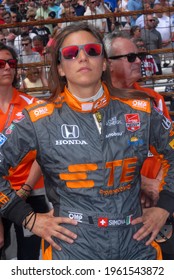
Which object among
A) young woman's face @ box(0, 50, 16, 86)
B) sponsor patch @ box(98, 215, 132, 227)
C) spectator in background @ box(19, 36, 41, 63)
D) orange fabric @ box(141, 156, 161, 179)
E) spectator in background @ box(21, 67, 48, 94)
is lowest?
spectator in background @ box(21, 67, 48, 94)

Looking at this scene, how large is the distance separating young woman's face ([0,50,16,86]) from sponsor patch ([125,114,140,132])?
1.96 m

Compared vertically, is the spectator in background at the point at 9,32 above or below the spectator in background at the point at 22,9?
below

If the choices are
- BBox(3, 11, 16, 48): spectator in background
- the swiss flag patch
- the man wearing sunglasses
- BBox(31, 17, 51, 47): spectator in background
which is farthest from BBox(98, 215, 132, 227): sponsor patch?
BBox(31, 17, 51, 47): spectator in background

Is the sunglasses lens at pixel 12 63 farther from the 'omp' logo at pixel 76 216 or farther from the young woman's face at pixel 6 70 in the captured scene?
the 'omp' logo at pixel 76 216

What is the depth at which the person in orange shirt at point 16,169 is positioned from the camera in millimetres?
4039

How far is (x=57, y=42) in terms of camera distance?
2719 millimetres

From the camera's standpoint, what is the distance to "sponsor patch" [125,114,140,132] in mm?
2547

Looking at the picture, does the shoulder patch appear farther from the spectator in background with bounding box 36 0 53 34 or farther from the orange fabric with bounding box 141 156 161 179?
the spectator in background with bounding box 36 0 53 34

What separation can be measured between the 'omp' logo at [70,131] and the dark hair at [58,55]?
23cm

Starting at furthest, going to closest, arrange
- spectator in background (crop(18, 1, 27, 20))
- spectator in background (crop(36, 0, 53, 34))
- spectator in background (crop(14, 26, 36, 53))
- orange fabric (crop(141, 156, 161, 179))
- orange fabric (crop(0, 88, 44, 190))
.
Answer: spectator in background (crop(36, 0, 53, 34))
spectator in background (crop(18, 1, 27, 20))
spectator in background (crop(14, 26, 36, 53))
orange fabric (crop(0, 88, 44, 190))
orange fabric (crop(141, 156, 161, 179))

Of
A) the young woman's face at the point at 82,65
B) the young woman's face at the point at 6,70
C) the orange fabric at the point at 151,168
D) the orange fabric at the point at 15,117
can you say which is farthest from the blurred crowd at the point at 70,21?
the young woman's face at the point at 82,65

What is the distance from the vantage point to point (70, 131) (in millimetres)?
2490
